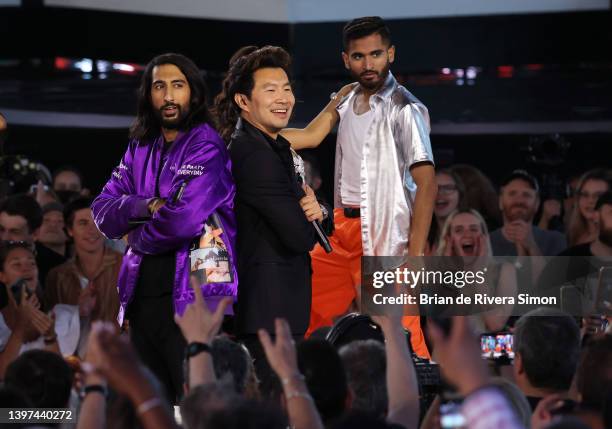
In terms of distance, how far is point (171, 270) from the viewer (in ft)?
13.9

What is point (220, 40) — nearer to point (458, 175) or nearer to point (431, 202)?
point (458, 175)

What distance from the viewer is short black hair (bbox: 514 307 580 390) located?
144 inches

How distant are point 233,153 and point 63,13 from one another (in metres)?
4.31

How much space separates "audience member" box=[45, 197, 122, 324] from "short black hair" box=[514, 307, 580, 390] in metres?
2.87

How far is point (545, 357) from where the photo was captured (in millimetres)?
3656

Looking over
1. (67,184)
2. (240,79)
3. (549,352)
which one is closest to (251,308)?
(240,79)

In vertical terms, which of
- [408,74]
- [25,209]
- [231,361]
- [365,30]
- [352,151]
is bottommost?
[231,361]

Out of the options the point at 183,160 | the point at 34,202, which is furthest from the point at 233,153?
the point at 34,202

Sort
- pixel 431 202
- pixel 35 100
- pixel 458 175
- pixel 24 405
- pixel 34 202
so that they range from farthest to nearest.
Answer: pixel 35 100 < pixel 458 175 < pixel 34 202 < pixel 431 202 < pixel 24 405

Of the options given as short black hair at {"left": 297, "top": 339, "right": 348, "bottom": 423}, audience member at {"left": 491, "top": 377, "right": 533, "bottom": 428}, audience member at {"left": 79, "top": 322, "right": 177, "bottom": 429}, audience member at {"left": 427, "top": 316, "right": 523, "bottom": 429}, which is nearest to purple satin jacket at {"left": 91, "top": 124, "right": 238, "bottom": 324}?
short black hair at {"left": 297, "top": 339, "right": 348, "bottom": 423}

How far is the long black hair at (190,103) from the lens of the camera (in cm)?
435

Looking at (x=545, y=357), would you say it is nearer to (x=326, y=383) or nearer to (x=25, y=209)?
(x=326, y=383)

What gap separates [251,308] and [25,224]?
257 cm

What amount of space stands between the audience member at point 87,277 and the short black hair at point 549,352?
113 inches
